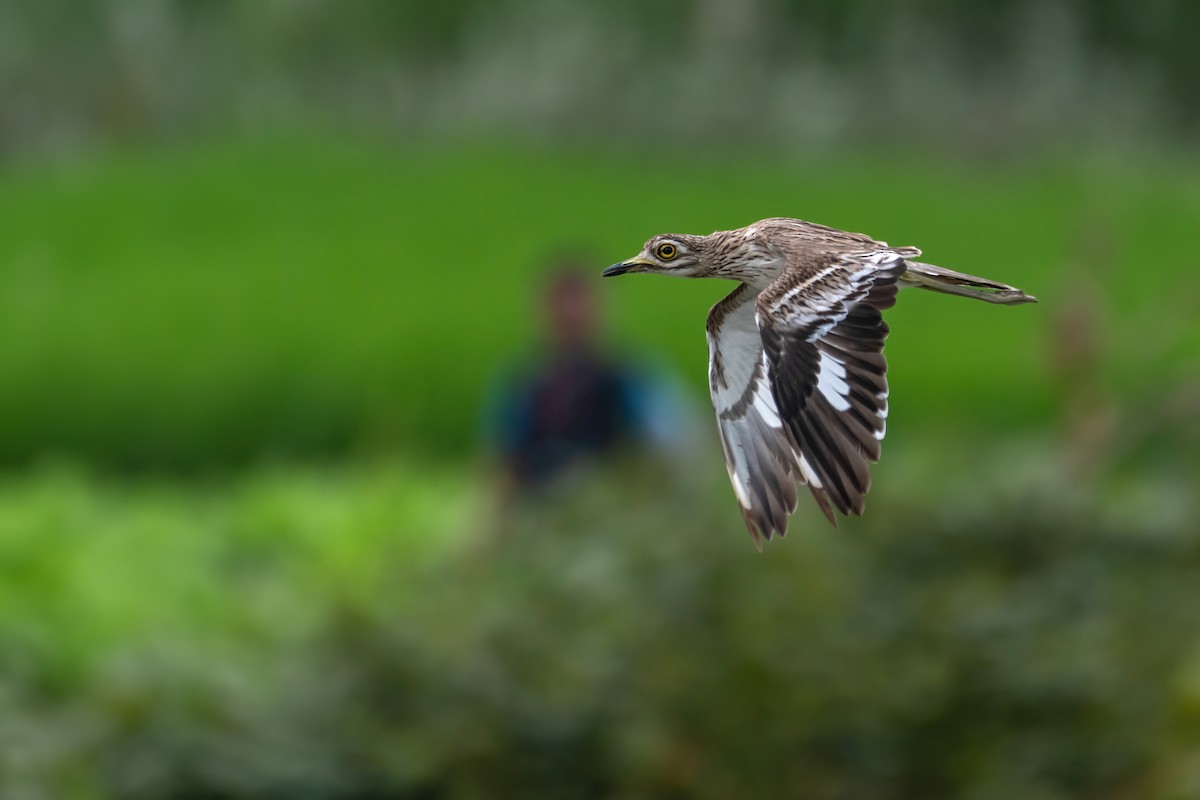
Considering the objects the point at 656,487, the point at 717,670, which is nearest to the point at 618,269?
the point at 717,670

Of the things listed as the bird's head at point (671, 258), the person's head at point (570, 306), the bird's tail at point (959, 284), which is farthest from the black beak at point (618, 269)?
the person's head at point (570, 306)

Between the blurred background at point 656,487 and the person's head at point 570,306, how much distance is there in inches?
0.7

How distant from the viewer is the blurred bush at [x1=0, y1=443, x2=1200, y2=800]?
402 centimetres

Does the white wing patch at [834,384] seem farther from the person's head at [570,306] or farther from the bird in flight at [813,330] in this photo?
the person's head at [570,306]

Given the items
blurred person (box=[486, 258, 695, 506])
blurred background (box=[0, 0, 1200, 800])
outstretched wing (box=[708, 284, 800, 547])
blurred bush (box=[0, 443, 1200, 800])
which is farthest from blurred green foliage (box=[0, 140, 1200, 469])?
outstretched wing (box=[708, 284, 800, 547])

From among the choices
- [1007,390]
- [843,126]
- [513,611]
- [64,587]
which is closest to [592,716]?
[513,611]

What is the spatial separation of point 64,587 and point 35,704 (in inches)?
68.2

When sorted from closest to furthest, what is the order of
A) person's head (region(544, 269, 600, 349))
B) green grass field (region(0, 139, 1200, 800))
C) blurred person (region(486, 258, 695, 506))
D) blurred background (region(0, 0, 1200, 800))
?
blurred background (region(0, 0, 1200, 800)) < green grass field (region(0, 139, 1200, 800)) < person's head (region(544, 269, 600, 349)) < blurred person (region(486, 258, 695, 506))

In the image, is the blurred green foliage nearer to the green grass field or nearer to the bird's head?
the green grass field

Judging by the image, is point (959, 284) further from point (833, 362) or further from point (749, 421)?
→ point (749, 421)

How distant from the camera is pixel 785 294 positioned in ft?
2.69

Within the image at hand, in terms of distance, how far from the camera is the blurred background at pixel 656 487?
108cm

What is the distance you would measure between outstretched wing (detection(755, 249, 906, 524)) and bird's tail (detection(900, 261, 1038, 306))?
2cm

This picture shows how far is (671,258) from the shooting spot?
838 mm
